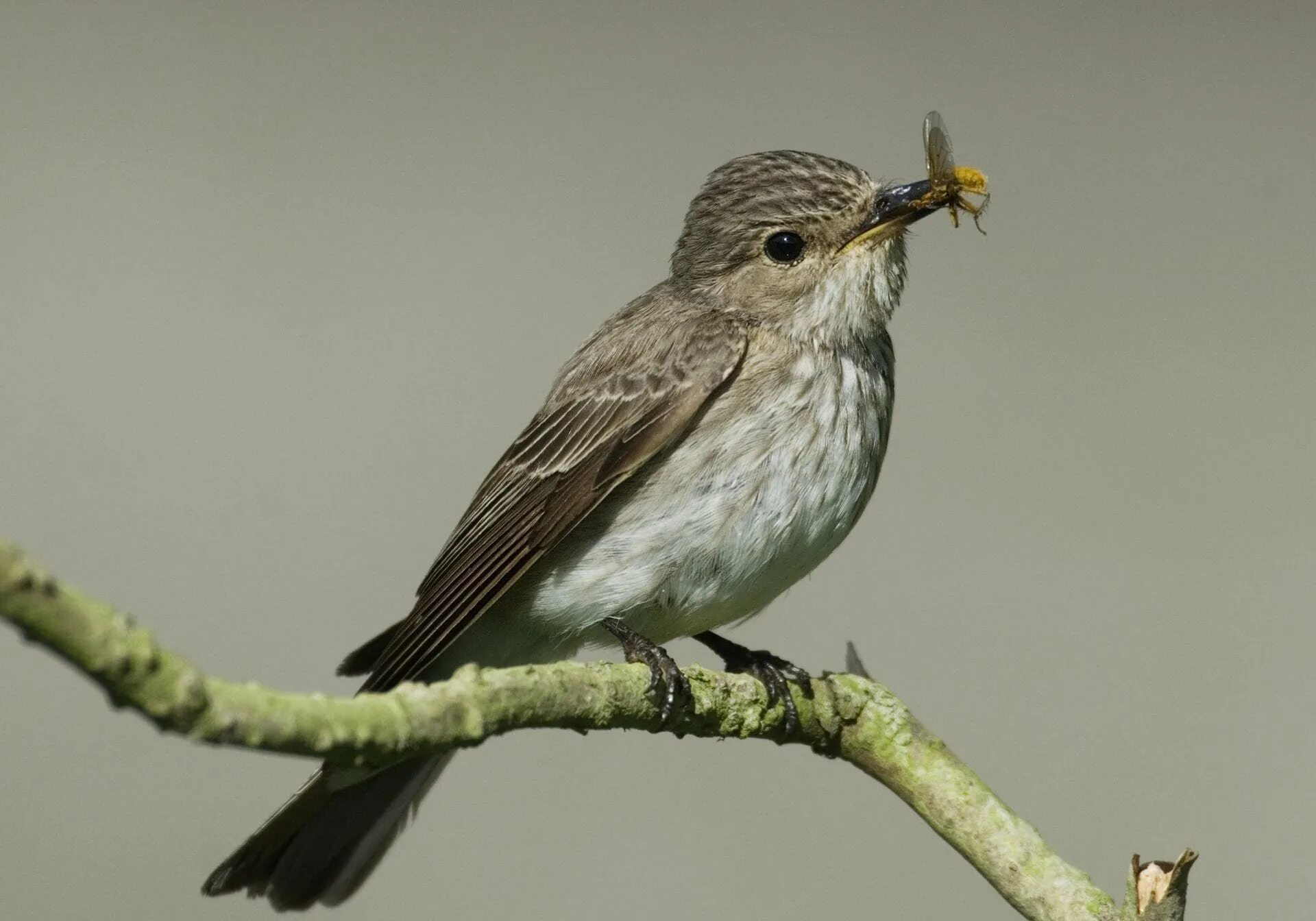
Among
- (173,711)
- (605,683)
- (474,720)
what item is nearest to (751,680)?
(605,683)

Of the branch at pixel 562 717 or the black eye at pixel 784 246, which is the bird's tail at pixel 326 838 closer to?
the branch at pixel 562 717

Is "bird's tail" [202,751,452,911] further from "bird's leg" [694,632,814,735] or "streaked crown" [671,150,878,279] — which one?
"streaked crown" [671,150,878,279]

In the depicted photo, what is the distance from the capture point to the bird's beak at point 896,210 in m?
2.64

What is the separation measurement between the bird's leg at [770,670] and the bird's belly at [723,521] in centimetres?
11

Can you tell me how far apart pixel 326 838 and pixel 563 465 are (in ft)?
2.61

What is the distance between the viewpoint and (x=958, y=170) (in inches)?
104

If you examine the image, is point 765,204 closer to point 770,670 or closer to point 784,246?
point 784,246

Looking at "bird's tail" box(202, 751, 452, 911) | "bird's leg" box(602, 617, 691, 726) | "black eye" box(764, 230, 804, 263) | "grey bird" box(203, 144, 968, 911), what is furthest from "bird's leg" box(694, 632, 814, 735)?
"black eye" box(764, 230, 804, 263)

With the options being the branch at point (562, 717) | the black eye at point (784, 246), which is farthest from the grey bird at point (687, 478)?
the branch at point (562, 717)

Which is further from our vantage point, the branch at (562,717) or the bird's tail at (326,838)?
the bird's tail at (326,838)

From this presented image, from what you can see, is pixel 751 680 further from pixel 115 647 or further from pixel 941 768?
pixel 115 647

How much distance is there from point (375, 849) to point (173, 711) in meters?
1.73

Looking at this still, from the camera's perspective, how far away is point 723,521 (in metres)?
2.49

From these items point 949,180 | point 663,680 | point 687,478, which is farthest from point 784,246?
point 663,680
